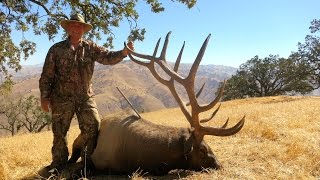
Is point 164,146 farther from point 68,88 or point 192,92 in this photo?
point 68,88

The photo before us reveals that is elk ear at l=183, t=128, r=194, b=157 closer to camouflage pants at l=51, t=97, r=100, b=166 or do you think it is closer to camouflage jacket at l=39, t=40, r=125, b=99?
camouflage pants at l=51, t=97, r=100, b=166

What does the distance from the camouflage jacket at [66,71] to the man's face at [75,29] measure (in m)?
0.14

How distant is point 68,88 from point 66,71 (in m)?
Result: 0.25

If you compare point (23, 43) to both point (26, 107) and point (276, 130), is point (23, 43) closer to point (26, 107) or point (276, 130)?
point (276, 130)

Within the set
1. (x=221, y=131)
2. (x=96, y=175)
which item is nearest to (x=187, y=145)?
(x=221, y=131)

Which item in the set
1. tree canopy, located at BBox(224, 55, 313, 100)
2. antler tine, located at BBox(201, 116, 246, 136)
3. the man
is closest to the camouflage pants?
the man

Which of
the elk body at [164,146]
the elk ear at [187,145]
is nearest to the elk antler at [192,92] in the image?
the elk body at [164,146]

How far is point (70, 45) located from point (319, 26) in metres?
40.1

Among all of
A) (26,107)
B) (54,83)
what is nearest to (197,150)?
(54,83)

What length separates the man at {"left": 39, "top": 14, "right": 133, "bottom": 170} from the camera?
6.37 m

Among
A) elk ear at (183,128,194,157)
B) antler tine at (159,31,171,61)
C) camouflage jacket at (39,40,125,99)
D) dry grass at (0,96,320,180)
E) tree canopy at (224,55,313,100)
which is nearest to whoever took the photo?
dry grass at (0,96,320,180)

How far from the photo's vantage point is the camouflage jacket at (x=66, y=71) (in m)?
6.34

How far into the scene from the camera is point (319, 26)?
4231cm

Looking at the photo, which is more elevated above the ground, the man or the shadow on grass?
the man
